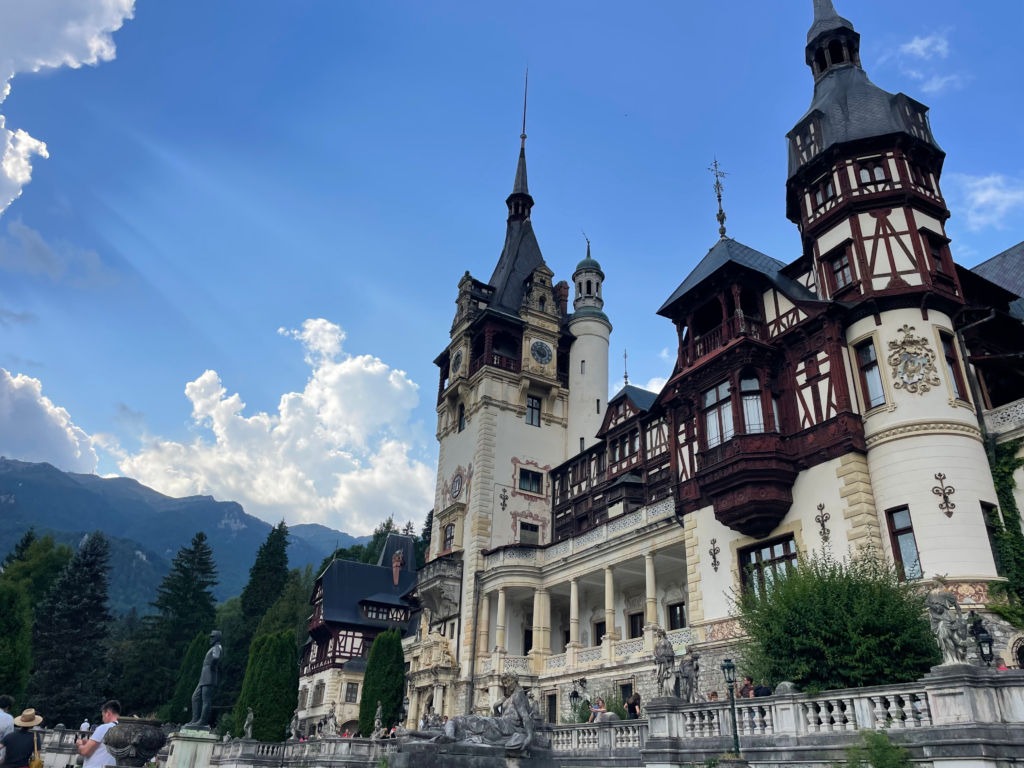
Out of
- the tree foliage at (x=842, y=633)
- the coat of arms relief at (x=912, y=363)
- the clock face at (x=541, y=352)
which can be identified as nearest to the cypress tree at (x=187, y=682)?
the clock face at (x=541, y=352)

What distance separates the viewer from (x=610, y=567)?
32.8 meters

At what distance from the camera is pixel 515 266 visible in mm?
52156

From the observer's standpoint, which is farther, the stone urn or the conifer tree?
the conifer tree

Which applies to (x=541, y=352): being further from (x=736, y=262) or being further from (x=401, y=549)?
(x=401, y=549)

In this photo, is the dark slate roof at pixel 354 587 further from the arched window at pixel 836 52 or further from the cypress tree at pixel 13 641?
the arched window at pixel 836 52

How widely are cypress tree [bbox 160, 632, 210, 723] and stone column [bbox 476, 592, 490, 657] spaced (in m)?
34.0

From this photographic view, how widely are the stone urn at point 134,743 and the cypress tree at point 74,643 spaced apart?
5314cm

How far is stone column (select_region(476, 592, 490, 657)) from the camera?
125 ft

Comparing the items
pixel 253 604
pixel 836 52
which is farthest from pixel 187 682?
pixel 836 52

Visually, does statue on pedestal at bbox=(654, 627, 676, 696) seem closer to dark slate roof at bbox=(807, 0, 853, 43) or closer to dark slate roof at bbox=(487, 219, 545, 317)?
dark slate roof at bbox=(807, 0, 853, 43)

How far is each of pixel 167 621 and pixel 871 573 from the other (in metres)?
76.5

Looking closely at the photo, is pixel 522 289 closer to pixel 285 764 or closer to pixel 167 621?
pixel 285 764

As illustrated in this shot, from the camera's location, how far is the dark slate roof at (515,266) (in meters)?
49.6

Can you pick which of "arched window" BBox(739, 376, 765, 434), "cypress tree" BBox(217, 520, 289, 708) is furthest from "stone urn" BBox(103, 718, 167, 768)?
"cypress tree" BBox(217, 520, 289, 708)
